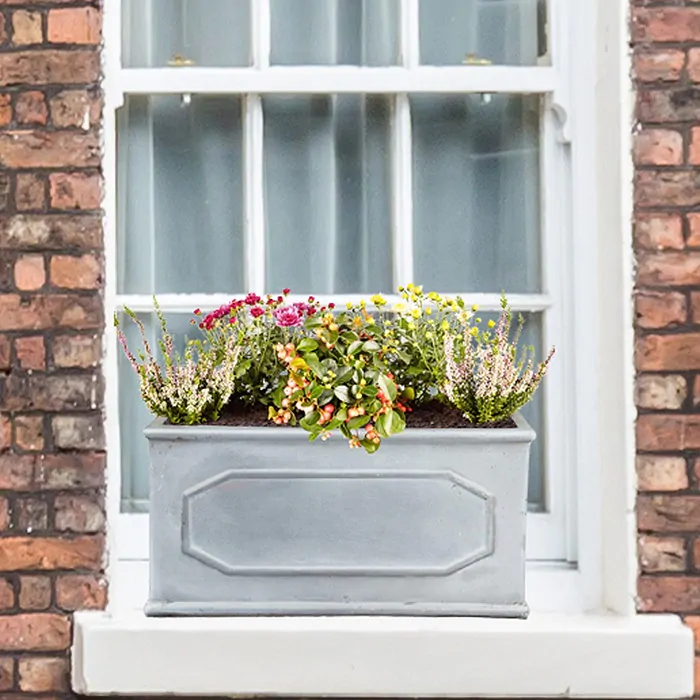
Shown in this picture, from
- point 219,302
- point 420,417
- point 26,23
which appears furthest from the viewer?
point 219,302

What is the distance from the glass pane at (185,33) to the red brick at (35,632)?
1.19 metres

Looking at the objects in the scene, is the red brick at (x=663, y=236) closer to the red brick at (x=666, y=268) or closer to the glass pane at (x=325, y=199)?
the red brick at (x=666, y=268)

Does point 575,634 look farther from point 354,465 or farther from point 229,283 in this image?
point 229,283

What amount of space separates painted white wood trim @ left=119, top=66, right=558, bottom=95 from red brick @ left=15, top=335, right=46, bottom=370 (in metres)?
0.57

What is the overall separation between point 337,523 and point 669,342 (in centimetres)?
76

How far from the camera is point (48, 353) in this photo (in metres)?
2.21

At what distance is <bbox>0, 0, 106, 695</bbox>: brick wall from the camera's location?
2.21m

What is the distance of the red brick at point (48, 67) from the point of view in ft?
7.28

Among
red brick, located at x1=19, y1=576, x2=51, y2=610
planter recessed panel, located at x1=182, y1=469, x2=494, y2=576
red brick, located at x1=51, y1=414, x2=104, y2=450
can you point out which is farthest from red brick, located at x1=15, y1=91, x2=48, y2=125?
red brick, located at x1=19, y1=576, x2=51, y2=610

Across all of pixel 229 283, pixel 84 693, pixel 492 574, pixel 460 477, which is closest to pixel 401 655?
pixel 492 574

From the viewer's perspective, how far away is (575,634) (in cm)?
213

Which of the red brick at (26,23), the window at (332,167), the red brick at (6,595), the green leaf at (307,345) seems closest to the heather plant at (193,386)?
the green leaf at (307,345)

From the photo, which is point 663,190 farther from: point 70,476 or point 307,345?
point 70,476

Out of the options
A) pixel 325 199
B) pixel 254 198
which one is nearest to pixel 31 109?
pixel 254 198
